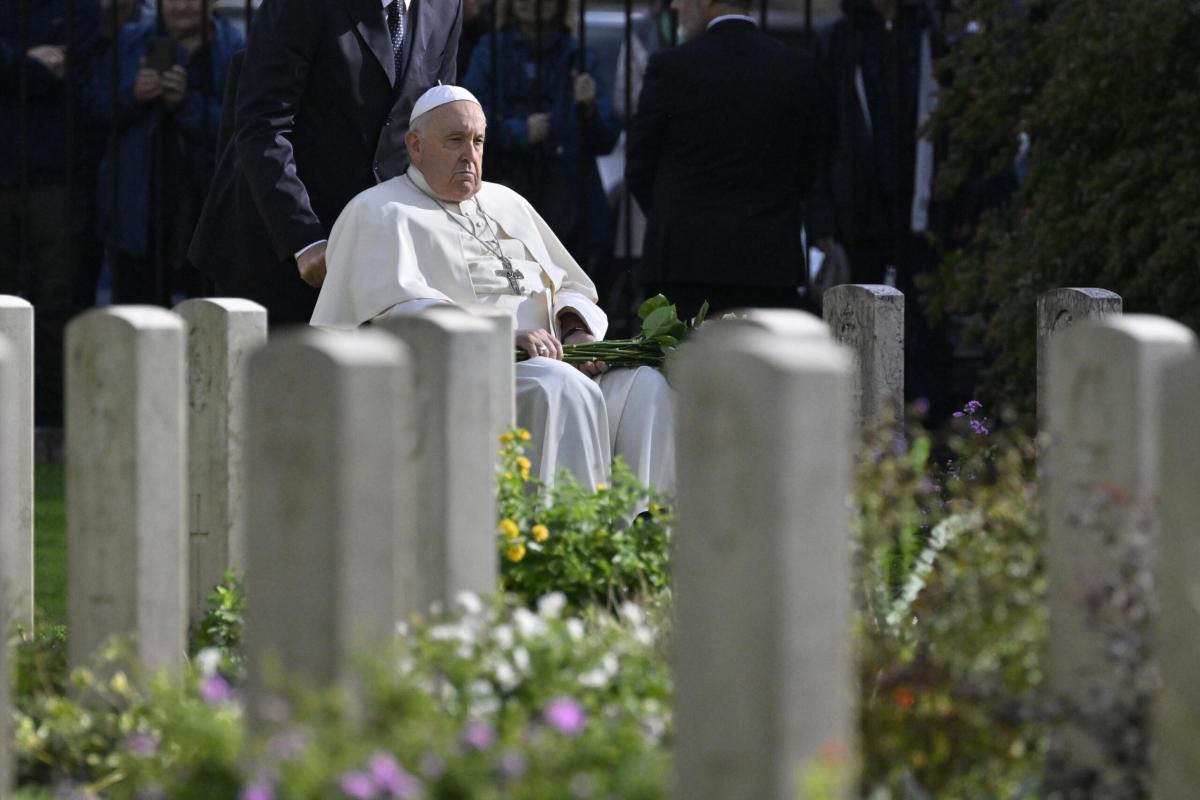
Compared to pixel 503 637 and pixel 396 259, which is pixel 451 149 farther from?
pixel 503 637

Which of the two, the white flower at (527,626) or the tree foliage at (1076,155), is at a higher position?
the tree foliage at (1076,155)

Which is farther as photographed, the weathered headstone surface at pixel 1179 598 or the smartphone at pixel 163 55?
the smartphone at pixel 163 55

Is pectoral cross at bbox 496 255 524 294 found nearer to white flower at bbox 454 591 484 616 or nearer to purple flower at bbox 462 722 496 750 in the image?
white flower at bbox 454 591 484 616

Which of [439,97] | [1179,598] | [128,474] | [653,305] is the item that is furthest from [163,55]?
[1179,598]

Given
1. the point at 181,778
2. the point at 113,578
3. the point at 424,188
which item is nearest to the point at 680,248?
the point at 424,188

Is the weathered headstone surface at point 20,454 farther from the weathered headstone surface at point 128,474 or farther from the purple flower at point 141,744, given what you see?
the purple flower at point 141,744

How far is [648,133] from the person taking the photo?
816 centimetres

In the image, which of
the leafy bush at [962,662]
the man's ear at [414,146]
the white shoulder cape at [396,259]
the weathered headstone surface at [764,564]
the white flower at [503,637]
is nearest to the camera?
the weathered headstone surface at [764,564]

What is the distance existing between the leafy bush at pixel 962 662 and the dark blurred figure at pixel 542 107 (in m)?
5.85

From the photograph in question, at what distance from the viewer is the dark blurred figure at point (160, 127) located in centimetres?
926

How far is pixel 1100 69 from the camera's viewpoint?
7961 millimetres

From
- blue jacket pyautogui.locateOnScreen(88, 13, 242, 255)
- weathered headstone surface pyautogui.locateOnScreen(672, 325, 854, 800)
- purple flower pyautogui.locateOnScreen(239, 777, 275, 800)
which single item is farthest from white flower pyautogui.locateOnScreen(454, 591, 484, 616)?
blue jacket pyautogui.locateOnScreen(88, 13, 242, 255)

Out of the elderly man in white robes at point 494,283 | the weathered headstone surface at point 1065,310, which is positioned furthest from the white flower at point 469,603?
the weathered headstone surface at point 1065,310

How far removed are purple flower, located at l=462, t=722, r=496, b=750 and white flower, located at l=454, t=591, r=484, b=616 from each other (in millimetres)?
379
